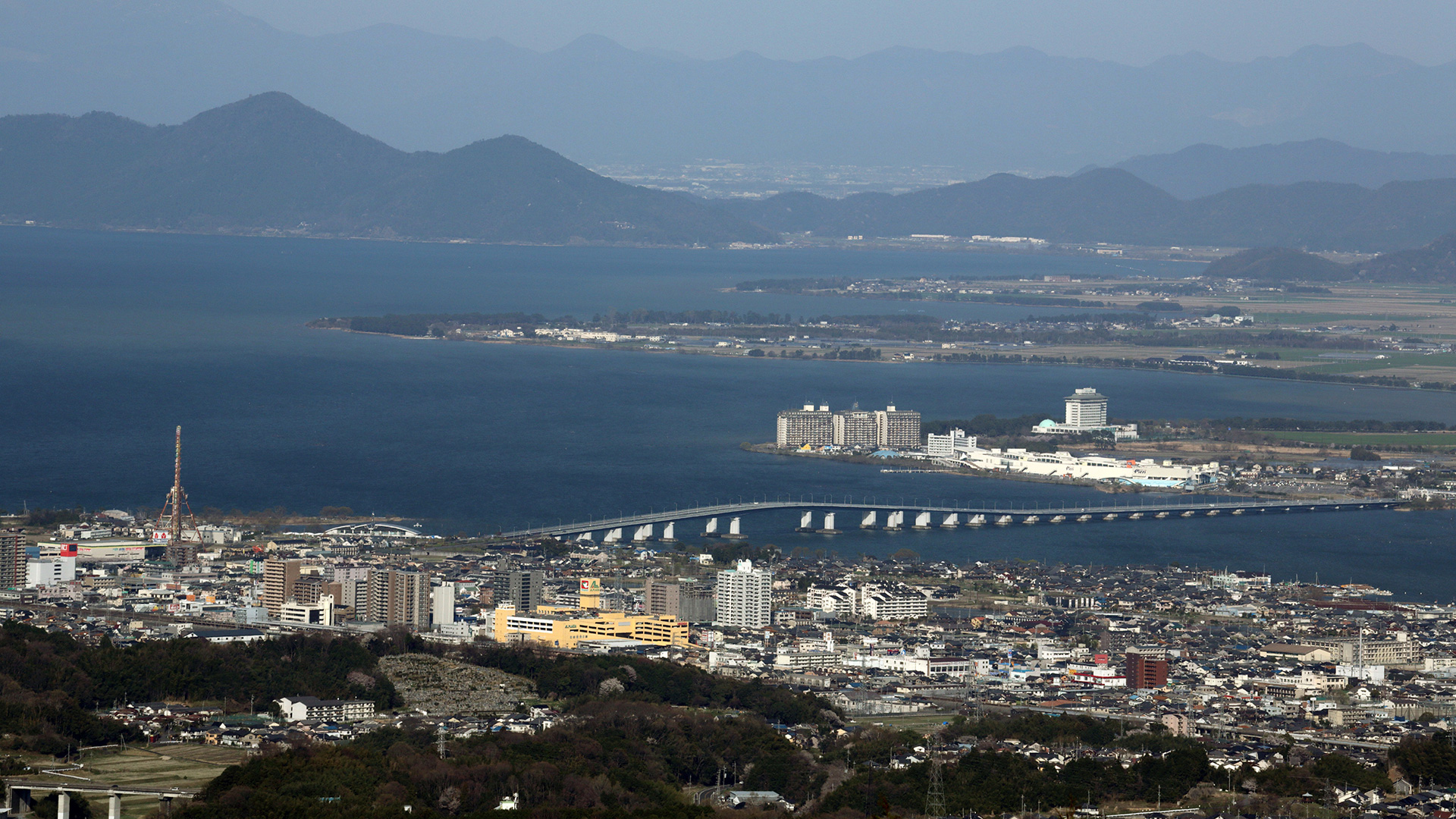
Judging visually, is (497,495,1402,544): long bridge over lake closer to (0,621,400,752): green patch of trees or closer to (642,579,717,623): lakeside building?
(642,579,717,623): lakeside building

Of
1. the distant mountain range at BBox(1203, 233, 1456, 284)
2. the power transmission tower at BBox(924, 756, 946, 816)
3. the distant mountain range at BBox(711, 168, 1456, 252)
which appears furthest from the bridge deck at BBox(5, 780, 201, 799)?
the distant mountain range at BBox(711, 168, 1456, 252)

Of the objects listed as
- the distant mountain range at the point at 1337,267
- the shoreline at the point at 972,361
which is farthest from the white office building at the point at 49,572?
the distant mountain range at the point at 1337,267

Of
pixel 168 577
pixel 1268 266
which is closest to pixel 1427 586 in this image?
pixel 168 577

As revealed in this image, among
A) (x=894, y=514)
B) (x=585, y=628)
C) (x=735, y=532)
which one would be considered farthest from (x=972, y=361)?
(x=585, y=628)

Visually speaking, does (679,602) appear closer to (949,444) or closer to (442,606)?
(442,606)

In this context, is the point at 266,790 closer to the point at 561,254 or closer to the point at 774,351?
the point at 774,351

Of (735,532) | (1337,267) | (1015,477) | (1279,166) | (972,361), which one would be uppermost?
(1279,166)
